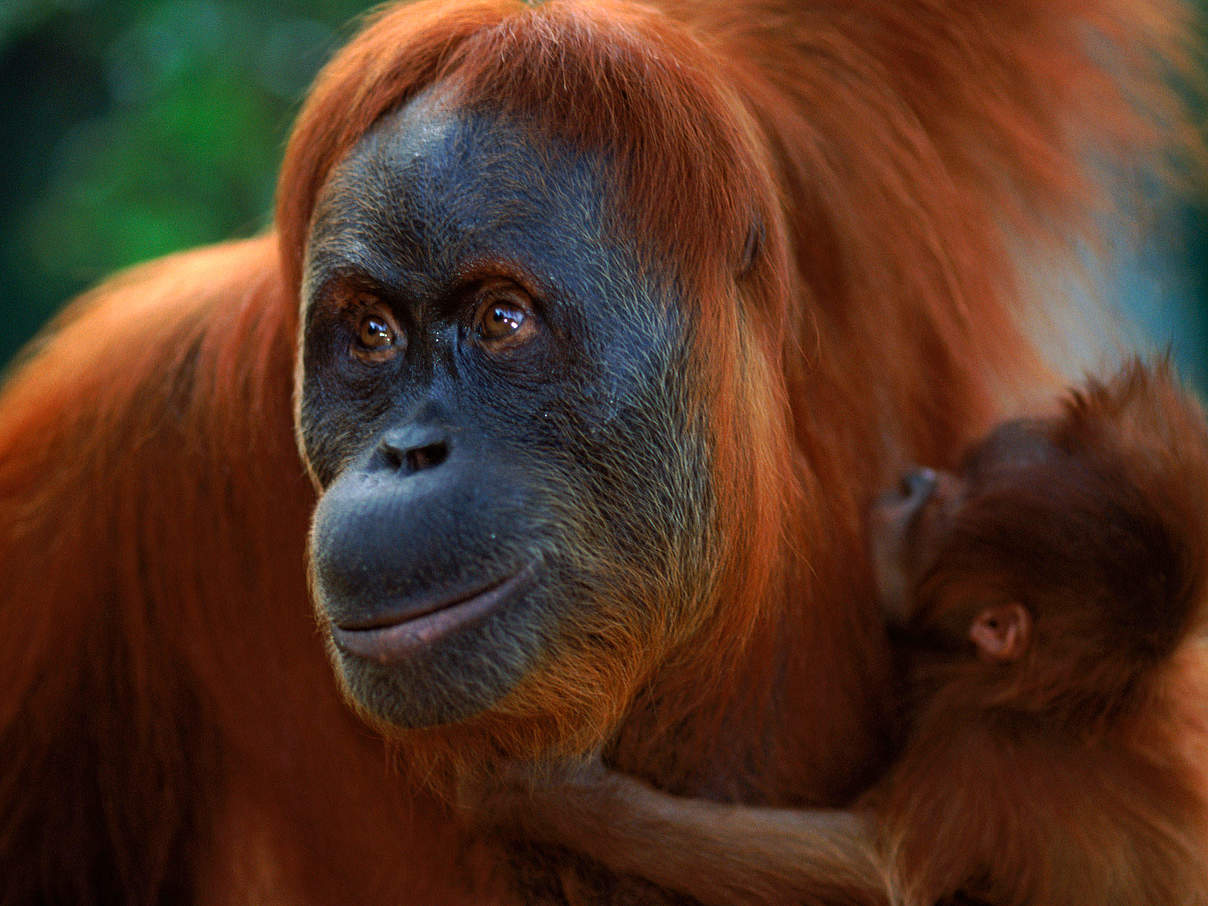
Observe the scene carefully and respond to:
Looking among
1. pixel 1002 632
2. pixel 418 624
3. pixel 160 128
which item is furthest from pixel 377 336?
pixel 160 128

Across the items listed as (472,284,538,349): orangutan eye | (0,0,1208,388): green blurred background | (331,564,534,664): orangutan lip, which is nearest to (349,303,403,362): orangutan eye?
(472,284,538,349): orangutan eye

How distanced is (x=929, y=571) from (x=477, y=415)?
1128 millimetres

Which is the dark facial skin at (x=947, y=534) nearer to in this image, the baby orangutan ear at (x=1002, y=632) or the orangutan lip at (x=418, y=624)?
the baby orangutan ear at (x=1002, y=632)

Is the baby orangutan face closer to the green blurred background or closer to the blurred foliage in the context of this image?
the green blurred background

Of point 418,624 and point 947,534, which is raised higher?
point 418,624

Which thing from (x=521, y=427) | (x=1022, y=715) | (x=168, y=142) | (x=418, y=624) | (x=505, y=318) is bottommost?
(x=1022, y=715)

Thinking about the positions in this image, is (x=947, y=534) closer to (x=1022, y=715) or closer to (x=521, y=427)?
(x=1022, y=715)

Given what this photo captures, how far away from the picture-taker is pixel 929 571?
254 cm

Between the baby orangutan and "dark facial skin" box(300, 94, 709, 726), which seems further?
the baby orangutan

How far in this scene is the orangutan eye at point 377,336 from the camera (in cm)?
188

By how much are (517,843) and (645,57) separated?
1.24 m

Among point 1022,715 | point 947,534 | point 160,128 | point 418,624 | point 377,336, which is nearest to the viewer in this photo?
point 418,624

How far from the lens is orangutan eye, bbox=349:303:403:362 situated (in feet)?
6.16

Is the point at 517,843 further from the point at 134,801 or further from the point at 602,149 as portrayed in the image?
the point at 602,149
